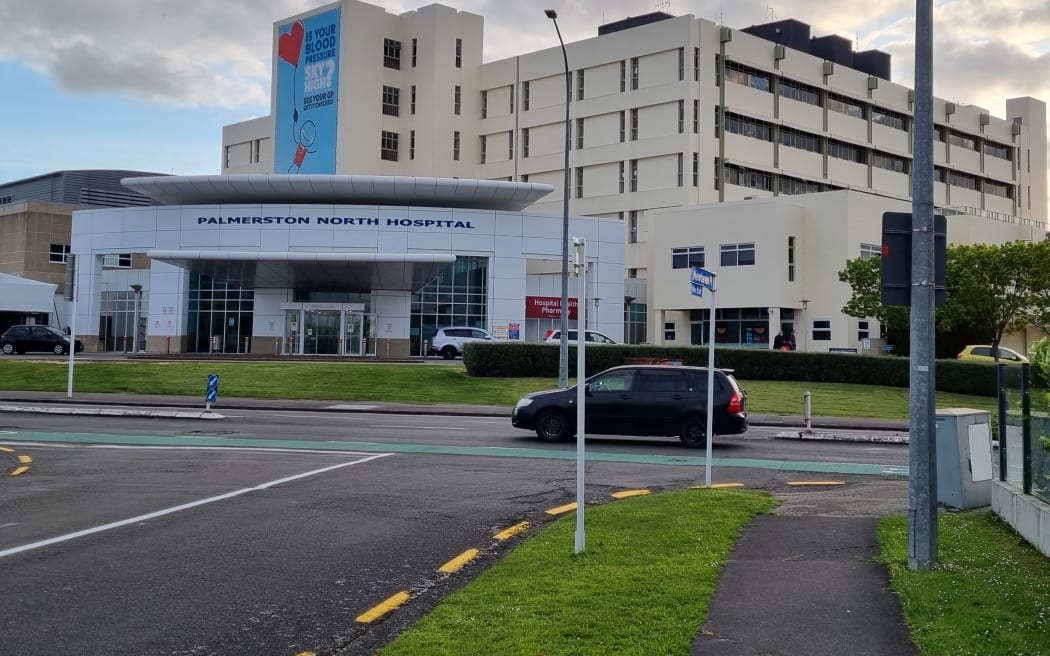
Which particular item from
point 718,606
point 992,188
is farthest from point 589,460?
point 992,188

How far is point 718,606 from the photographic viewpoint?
6.66 metres

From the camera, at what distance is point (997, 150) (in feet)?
300

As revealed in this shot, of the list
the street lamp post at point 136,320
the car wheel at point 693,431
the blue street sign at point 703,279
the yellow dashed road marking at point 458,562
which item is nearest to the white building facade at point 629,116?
the street lamp post at point 136,320

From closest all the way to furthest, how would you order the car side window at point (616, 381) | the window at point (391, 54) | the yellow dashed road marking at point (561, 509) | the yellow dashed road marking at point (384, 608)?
the yellow dashed road marking at point (384, 608), the yellow dashed road marking at point (561, 509), the car side window at point (616, 381), the window at point (391, 54)

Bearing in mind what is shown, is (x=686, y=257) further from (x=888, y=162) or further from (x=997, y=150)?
(x=997, y=150)

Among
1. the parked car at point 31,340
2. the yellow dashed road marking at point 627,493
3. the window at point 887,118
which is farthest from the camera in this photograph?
the window at point 887,118

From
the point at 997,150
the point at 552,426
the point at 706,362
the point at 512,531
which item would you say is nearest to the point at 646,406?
the point at 552,426

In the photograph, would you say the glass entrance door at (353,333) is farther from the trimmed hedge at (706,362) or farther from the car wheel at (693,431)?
the car wheel at (693,431)

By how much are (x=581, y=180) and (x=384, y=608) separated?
6718cm

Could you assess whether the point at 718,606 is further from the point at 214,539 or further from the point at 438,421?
the point at 438,421

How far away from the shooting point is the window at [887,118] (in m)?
79.0

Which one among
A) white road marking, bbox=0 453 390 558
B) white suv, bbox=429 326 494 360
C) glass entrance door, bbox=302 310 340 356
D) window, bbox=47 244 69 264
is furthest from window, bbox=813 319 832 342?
window, bbox=47 244 69 264

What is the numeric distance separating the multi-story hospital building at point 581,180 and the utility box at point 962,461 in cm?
3595

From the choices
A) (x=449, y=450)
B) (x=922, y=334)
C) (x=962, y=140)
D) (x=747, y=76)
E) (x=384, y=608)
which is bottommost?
(x=384, y=608)
